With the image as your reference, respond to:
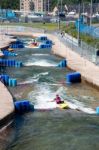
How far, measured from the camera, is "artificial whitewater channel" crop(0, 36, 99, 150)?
1143 inches

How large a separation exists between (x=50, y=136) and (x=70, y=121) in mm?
3088

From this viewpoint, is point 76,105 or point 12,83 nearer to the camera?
point 76,105

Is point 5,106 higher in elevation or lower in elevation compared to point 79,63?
higher

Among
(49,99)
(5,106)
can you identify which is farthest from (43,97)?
(5,106)

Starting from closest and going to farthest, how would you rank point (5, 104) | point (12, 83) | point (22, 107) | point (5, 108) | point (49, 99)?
point (5, 108), point (5, 104), point (22, 107), point (49, 99), point (12, 83)

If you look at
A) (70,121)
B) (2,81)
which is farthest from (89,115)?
(2,81)

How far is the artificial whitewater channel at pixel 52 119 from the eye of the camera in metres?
29.0

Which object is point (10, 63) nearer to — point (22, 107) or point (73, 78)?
point (73, 78)

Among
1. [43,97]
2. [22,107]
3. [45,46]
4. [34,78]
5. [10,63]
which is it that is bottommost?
[45,46]

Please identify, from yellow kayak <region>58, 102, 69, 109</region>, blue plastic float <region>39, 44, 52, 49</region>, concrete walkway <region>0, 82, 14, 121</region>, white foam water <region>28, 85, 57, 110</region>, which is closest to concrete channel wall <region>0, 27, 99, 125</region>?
concrete walkway <region>0, 82, 14, 121</region>

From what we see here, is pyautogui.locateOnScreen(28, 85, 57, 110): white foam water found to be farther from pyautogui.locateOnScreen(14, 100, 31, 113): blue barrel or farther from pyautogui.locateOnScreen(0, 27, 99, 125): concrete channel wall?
pyautogui.locateOnScreen(0, 27, 99, 125): concrete channel wall

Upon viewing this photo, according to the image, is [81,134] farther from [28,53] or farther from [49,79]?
[28,53]

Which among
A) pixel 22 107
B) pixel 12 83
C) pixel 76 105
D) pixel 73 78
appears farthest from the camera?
pixel 73 78

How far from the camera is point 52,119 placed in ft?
110
